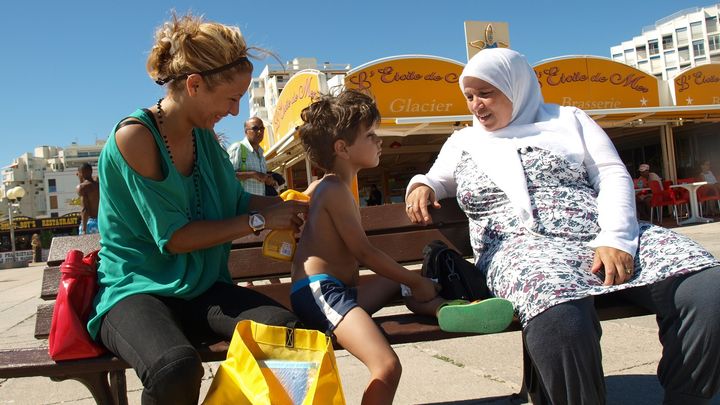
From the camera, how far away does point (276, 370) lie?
180cm

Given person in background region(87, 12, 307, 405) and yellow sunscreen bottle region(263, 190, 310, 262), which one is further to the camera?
yellow sunscreen bottle region(263, 190, 310, 262)

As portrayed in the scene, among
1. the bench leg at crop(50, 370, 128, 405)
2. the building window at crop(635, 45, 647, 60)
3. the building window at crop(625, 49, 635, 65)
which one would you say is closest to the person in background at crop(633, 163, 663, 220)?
the bench leg at crop(50, 370, 128, 405)

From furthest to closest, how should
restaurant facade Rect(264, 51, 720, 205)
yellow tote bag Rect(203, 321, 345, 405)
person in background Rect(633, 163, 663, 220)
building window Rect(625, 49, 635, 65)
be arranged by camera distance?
building window Rect(625, 49, 635, 65)
person in background Rect(633, 163, 663, 220)
restaurant facade Rect(264, 51, 720, 205)
yellow tote bag Rect(203, 321, 345, 405)

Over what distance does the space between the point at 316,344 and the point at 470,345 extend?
2.38 metres

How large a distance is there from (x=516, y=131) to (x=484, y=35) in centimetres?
1121

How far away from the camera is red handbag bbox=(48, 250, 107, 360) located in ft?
6.97

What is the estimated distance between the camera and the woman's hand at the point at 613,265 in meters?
2.16

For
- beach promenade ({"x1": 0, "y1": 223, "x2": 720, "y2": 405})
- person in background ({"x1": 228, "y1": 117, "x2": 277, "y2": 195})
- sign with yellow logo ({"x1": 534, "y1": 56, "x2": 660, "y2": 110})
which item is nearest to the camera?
beach promenade ({"x1": 0, "y1": 223, "x2": 720, "y2": 405})

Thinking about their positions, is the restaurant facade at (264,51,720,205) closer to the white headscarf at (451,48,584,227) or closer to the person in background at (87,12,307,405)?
the white headscarf at (451,48,584,227)

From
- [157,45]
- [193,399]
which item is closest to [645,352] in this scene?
[193,399]

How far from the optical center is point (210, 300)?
7.47 feet

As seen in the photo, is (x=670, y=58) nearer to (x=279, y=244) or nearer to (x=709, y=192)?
(x=709, y=192)

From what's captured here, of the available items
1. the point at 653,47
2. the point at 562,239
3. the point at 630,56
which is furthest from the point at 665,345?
the point at 630,56

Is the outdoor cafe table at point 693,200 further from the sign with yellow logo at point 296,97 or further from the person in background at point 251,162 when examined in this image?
the person in background at point 251,162
